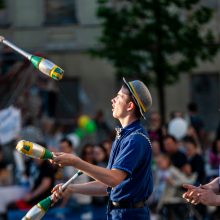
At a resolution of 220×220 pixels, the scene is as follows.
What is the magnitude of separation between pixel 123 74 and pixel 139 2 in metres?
1.50

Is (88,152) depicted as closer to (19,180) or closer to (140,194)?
(19,180)

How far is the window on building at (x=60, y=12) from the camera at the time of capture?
88.6 ft

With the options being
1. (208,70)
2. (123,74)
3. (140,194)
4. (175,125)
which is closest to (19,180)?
(175,125)

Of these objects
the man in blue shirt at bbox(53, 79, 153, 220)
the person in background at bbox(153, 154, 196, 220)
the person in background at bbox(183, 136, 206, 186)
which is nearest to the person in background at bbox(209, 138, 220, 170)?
the person in background at bbox(183, 136, 206, 186)

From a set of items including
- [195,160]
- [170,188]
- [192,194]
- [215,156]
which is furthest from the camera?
[215,156]

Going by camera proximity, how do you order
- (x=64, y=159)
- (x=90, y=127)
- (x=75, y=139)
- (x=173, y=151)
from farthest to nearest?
(x=90, y=127) < (x=75, y=139) < (x=173, y=151) < (x=64, y=159)

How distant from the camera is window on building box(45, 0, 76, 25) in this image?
27000 mm

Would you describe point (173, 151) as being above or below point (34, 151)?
below

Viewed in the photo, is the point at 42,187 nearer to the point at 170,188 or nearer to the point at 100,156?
the point at 100,156

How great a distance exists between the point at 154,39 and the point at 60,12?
7.53 m

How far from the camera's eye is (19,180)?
14766 mm

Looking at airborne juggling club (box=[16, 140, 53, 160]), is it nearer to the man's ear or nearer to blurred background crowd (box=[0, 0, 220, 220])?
the man's ear

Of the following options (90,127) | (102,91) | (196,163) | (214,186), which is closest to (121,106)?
(214,186)

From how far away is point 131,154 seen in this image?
24.9ft
